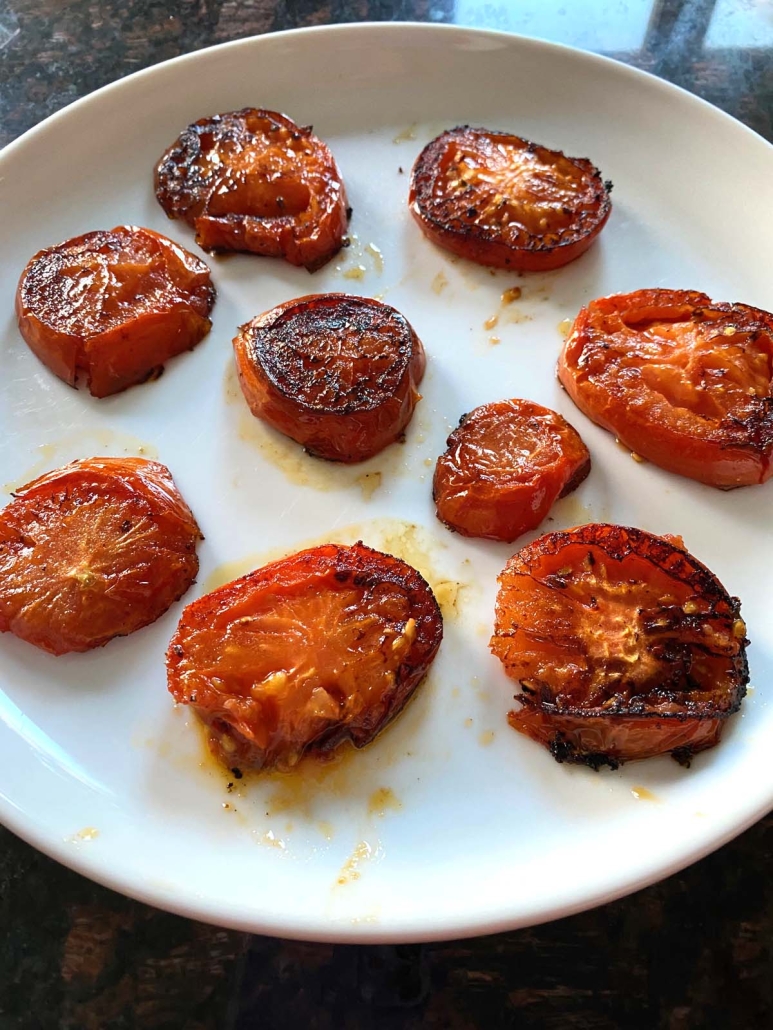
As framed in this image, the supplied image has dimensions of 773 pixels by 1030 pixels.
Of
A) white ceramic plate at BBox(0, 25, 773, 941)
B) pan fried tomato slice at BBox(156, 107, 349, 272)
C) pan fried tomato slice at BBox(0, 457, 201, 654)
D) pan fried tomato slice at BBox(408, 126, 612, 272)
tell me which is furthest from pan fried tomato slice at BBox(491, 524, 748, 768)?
pan fried tomato slice at BBox(156, 107, 349, 272)

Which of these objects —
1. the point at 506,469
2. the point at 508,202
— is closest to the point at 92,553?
the point at 506,469

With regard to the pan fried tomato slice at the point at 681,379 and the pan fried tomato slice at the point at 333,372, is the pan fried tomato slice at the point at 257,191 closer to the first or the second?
the pan fried tomato slice at the point at 333,372

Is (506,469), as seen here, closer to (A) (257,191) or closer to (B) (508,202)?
(B) (508,202)

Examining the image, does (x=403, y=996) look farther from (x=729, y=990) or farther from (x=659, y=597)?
(x=659, y=597)

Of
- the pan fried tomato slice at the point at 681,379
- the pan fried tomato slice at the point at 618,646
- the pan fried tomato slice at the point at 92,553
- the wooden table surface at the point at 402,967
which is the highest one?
the pan fried tomato slice at the point at 681,379

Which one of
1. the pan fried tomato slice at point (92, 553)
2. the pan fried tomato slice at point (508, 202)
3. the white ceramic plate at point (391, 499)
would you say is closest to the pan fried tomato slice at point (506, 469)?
the white ceramic plate at point (391, 499)

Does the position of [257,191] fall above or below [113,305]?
above
